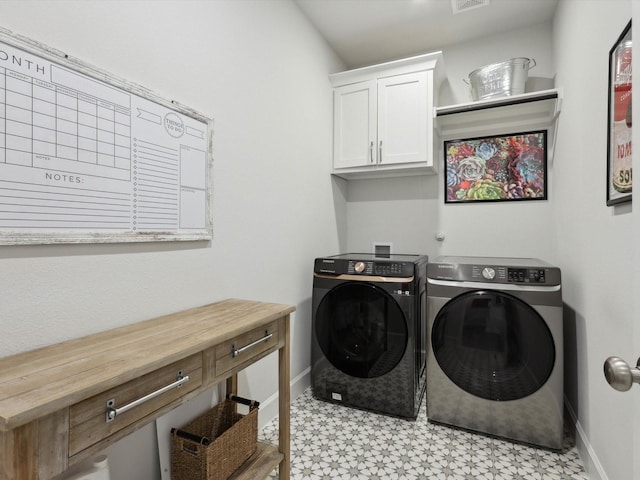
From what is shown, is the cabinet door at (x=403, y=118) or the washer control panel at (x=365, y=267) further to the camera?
the cabinet door at (x=403, y=118)

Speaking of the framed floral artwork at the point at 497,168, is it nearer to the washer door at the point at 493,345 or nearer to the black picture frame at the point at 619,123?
the washer door at the point at 493,345

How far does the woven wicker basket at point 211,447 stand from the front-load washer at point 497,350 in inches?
44.4

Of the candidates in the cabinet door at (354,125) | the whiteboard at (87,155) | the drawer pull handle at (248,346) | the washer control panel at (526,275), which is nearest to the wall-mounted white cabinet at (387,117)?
the cabinet door at (354,125)

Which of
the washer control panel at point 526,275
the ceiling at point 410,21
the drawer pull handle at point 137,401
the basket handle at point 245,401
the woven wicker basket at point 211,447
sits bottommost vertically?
the woven wicker basket at point 211,447

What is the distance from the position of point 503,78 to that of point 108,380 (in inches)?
112

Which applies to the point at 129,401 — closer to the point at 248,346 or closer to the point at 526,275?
the point at 248,346

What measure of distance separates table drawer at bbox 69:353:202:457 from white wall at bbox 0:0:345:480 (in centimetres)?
39

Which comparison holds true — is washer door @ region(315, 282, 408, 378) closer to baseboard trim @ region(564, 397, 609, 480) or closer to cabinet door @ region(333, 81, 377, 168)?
baseboard trim @ region(564, 397, 609, 480)

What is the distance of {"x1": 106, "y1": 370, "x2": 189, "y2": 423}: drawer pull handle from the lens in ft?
2.65

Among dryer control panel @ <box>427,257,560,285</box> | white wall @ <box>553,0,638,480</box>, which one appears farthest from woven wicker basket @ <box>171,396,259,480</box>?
white wall @ <box>553,0,638,480</box>

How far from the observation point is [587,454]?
1.66 meters

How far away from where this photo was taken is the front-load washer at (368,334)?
209 cm

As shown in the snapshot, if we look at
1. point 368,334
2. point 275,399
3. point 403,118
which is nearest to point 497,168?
point 403,118

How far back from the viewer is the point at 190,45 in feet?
4.95
